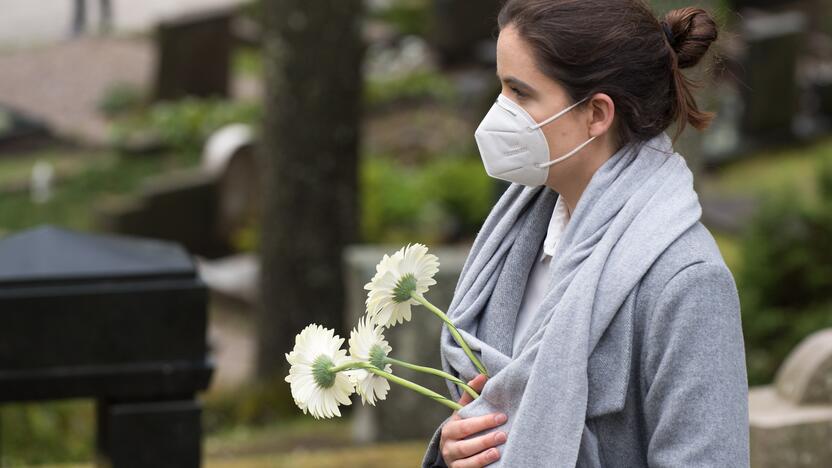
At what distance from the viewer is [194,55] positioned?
1352 cm

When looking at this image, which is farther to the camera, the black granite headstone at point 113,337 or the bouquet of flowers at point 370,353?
the black granite headstone at point 113,337

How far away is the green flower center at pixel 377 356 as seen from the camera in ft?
7.47

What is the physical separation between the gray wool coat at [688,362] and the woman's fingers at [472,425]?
0.26ft

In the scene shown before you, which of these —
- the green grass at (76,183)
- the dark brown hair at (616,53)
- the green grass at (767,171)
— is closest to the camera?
the dark brown hair at (616,53)

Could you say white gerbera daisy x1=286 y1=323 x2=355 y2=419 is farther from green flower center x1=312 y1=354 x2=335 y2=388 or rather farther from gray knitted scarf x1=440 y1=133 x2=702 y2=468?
gray knitted scarf x1=440 y1=133 x2=702 y2=468

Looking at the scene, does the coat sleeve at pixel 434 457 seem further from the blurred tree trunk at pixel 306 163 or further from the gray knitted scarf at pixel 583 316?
the blurred tree trunk at pixel 306 163

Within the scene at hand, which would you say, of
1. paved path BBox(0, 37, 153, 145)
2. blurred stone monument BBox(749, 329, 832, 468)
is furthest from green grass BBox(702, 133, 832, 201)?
blurred stone monument BBox(749, 329, 832, 468)

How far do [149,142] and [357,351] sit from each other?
1055cm

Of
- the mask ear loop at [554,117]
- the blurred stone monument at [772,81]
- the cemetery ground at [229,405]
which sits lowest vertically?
the cemetery ground at [229,405]

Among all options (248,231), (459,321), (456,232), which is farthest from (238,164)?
(459,321)

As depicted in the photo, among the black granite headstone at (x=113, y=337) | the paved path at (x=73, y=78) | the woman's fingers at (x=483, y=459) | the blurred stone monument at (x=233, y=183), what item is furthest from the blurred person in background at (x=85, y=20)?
the woman's fingers at (x=483, y=459)

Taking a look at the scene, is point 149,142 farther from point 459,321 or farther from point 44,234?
point 459,321

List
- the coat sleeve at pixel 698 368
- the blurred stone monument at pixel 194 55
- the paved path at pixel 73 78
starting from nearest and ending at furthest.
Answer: the coat sleeve at pixel 698 368
the blurred stone monument at pixel 194 55
the paved path at pixel 73 78

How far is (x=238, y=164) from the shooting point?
422 inches
